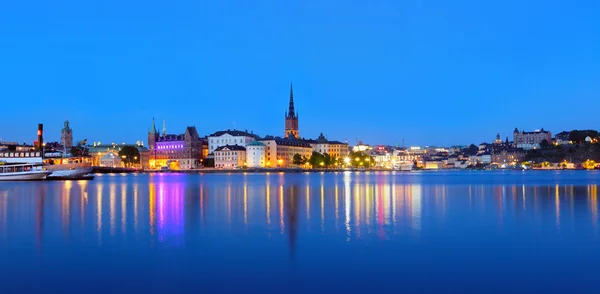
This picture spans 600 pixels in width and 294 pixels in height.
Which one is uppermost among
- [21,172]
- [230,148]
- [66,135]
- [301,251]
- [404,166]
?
[66,135]

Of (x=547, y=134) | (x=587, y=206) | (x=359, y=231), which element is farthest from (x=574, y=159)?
(x=359, y=231)

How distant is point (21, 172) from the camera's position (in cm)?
5603

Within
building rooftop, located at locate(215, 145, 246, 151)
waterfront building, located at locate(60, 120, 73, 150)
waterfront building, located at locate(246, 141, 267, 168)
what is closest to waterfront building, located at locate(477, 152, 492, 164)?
waterfront building, located at locate(246, 141, 267, 168)

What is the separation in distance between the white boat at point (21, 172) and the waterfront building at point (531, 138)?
6347 inches

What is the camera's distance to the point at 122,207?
23.0m

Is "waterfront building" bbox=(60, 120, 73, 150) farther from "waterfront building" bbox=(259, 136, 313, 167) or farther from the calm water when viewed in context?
the calm water

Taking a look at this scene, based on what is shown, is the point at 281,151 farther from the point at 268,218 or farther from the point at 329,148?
the point at 268,218

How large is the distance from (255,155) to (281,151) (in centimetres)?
748

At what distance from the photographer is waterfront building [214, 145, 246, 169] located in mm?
116500

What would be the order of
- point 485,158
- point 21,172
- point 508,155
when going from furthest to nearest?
point 485,158 < point 508,155 < point 21,172

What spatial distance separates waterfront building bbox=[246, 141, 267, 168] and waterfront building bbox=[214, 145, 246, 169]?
3.27ft

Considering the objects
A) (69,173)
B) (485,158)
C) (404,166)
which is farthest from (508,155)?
(69,173)

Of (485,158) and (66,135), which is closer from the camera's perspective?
(66,135)

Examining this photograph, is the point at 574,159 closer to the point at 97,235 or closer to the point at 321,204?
the point at 321,204
